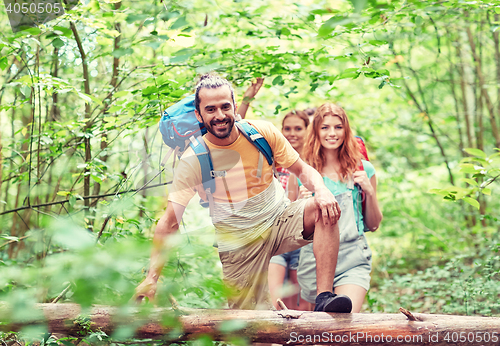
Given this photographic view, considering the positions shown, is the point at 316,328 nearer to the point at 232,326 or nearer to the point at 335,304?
the point at 335,304

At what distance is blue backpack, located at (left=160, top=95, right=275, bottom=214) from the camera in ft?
8.63

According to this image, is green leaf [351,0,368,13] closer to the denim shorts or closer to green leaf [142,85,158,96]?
green leaf [142,85,158,96]

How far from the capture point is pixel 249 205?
2744 mm

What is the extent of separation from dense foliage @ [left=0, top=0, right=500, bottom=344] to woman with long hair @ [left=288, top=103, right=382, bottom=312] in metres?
0.50

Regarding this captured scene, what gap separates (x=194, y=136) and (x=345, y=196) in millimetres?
1389

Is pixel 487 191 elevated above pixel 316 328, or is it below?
above

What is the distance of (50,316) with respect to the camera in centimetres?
221

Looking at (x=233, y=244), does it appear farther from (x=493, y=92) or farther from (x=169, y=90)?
(x=493, y=92)

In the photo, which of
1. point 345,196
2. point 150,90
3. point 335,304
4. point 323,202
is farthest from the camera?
point 345,196

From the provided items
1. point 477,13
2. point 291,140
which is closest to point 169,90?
point 291,140

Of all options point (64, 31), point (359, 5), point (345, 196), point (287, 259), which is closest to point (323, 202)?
point (345, 196)

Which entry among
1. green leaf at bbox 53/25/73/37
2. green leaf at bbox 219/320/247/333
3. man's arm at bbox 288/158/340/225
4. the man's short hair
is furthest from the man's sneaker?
green leaf at bbox 53/25/73/37

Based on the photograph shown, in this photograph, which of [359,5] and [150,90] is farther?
[150,90]

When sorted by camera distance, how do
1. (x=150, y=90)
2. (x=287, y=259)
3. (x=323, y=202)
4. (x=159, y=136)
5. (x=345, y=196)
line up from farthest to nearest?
(x=287, y=259) → (x=159, y=136) → (x=345, y=196) → (x=150, y=90) → (x=323, y=202)
